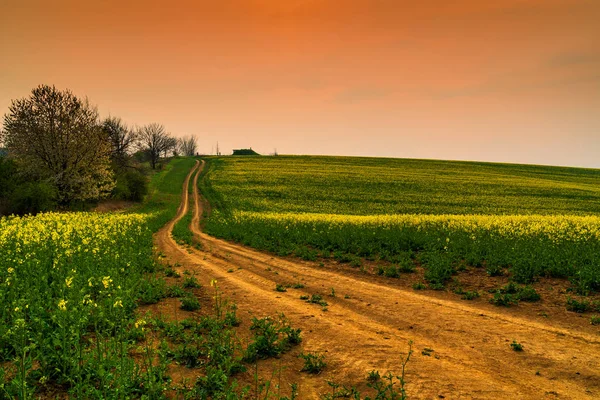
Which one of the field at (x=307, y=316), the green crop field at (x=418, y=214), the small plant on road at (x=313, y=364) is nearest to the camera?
the field at (x=307, y=316)

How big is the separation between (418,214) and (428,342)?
32.1 metres

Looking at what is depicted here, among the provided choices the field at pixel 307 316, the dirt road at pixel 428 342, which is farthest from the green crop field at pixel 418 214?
the dirt road at pixel 428 342

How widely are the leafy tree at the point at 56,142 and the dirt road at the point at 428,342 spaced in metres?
35.1

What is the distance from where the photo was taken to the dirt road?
5.91m

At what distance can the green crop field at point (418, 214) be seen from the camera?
572 inches

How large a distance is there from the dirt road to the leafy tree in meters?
35.1

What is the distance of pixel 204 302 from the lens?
34.6ft

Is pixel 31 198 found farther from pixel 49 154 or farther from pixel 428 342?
pixel 428 342

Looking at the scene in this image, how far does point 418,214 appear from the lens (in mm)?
38000

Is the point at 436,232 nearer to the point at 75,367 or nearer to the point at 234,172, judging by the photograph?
the point at 75,367

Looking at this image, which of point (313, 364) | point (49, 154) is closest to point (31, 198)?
point (49, 154)

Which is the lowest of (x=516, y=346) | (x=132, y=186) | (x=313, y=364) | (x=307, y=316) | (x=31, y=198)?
(x=307, y=316)

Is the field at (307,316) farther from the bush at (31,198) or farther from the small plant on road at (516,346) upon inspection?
the bush at (31,198)

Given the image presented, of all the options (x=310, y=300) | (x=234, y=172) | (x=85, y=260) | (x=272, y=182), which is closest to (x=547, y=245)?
(x=310, y=300)
